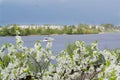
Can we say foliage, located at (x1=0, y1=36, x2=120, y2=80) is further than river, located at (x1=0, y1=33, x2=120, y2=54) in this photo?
No

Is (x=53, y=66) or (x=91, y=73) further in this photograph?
(x=91, y=73)

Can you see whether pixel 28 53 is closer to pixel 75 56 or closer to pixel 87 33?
pixel 75 56

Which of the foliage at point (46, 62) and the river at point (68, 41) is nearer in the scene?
the foliage at point (46, 62)

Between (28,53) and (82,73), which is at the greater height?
(28,53)

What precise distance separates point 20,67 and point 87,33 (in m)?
102

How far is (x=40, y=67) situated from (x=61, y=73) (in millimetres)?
377

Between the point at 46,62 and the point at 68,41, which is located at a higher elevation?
the point at 46,62

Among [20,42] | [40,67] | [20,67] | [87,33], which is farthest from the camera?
[87,33]

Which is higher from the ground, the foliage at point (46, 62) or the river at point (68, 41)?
the foliage at point (46, 62)

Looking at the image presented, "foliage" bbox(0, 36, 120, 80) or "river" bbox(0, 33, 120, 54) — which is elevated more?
"foliage" bbox(0, 36, 120, 80)

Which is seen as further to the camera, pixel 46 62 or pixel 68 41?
pixel 68 41

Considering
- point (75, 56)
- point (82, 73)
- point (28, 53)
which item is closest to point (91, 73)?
point (82, 73)

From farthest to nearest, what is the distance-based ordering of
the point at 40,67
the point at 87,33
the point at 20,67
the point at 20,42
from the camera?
the point at 87,33 → the point at 40,67 → the point at 20,42 → the point at 20,67

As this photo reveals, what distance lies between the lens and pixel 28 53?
4.97 meters
